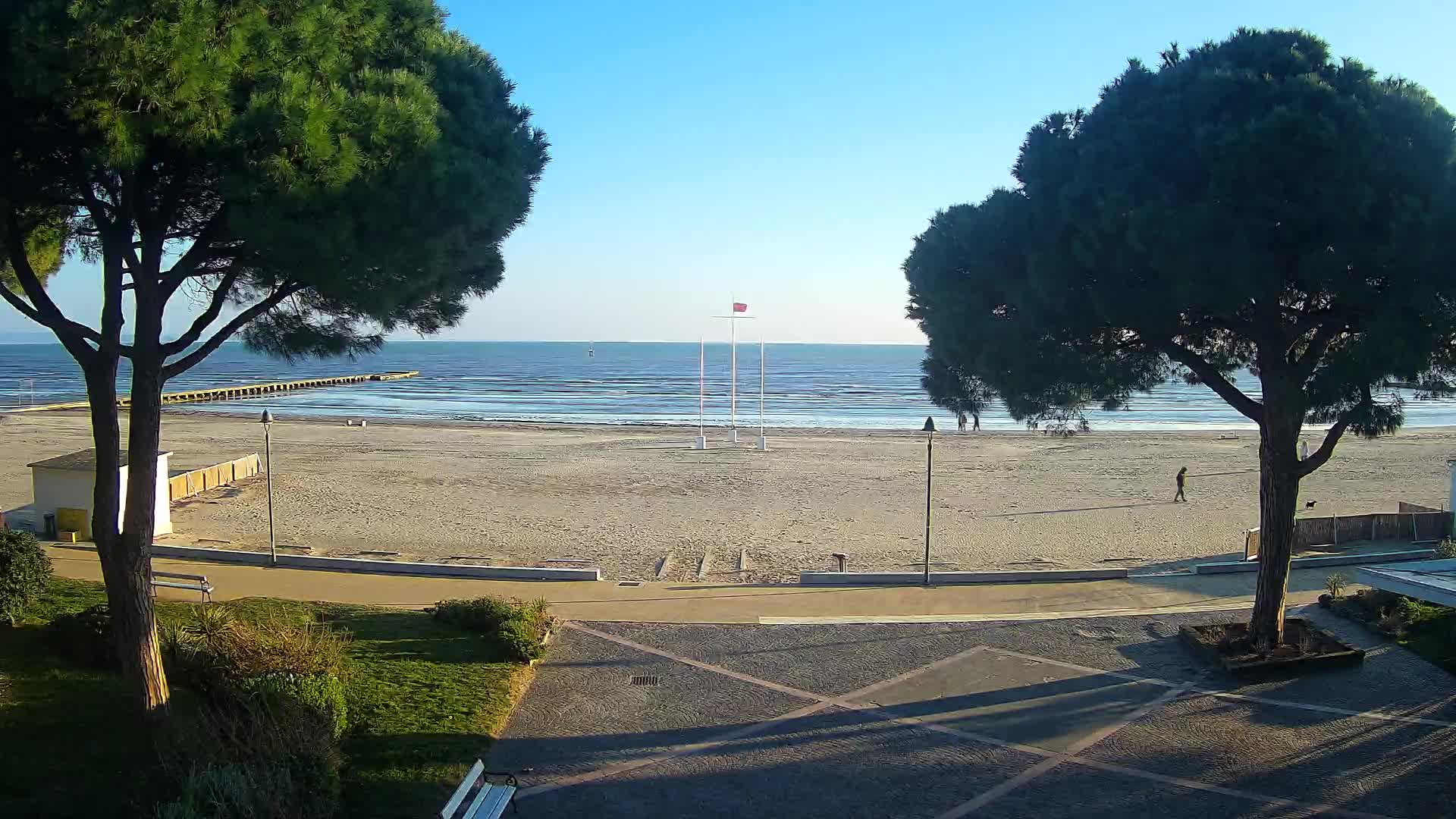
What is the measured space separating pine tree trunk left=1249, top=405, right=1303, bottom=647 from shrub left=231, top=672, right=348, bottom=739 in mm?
10051

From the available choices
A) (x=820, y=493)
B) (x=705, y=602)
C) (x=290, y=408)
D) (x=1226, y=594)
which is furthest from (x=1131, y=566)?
(x=290, y=408)

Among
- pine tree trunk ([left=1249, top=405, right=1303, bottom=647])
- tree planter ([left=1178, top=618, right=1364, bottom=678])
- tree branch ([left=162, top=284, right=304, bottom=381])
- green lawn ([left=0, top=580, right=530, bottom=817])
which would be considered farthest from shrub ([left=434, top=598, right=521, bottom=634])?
pine tree trunk ([left=1249, top=405, right=1303, bottom=647])

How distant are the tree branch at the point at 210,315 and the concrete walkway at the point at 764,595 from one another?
21.3 feet

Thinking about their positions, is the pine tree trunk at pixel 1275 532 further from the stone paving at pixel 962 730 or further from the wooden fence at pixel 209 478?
the wooden fence at pixel 209 478

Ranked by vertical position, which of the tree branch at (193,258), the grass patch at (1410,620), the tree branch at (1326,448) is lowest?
the grass patch at (1410,620)

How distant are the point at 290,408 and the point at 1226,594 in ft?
204

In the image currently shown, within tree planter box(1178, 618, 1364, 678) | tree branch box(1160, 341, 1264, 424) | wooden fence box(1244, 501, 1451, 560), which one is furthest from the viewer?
wooden fence box(1244, 501, 1451, 560)

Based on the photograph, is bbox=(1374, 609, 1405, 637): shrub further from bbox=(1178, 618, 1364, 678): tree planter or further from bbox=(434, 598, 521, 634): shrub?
bbox=(434, 598, 521, 634): shrub

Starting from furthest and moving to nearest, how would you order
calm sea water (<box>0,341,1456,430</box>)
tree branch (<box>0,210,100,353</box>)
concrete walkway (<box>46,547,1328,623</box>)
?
calm sea water (<box>0,341,1456,430</box>)
concrete walkway (<box>46,547,1328,623</box>)
tree branch (<box>0,210,100,353</box>)

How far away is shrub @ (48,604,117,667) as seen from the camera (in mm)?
9047

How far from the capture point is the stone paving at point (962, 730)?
310 inches

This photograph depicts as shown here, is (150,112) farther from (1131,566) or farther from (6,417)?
(6,417)

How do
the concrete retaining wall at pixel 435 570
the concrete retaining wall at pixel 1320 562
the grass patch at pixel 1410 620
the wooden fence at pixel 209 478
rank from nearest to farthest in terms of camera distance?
the grass patch at pixel 1410 620 → the concrete retaining wall at pixel 435 570 → the concrete retaining wall at pixel 1320 562 → the wooden fence at pixel 209 478

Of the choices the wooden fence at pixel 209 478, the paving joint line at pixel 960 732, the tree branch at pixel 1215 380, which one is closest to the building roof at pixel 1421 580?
the paving joint line at pixel 960 732
